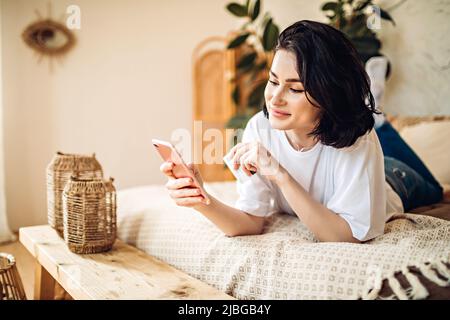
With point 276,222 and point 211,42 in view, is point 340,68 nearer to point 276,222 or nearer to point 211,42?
point 276,222

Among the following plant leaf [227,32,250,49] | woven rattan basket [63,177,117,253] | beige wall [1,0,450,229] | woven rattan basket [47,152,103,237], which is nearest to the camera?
woven rattan basket [63,177,117,253]

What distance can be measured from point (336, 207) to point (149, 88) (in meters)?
3.00

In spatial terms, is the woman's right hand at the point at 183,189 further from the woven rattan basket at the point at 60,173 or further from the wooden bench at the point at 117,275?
the woven rattan basket at the point at 60,173

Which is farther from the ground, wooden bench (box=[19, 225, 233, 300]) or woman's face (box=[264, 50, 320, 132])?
woman's face (box=[264, 50, 320, 132])

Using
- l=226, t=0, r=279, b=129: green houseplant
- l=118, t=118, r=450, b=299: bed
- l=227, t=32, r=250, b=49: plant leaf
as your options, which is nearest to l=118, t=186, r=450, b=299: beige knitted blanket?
l=118, t=118, r=450, b=299: bed

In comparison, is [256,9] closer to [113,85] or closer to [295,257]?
[113,85]

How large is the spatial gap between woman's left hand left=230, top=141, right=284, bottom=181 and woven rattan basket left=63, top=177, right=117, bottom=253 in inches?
16.1

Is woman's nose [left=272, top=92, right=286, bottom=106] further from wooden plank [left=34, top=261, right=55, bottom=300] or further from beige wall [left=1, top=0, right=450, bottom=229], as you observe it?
beige wall [left=1, top=0, right=450, bottom=229]

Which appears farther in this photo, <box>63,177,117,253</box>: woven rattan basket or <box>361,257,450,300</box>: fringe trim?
<box>63,177,117,253</box>: woven rattan basket

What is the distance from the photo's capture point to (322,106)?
1.11 meters

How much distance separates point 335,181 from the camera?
48.5 inches

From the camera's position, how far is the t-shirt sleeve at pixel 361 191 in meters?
1.15

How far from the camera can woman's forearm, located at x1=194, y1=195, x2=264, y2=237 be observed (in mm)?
1177

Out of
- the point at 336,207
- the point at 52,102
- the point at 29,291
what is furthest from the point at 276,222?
the point at 52,102
